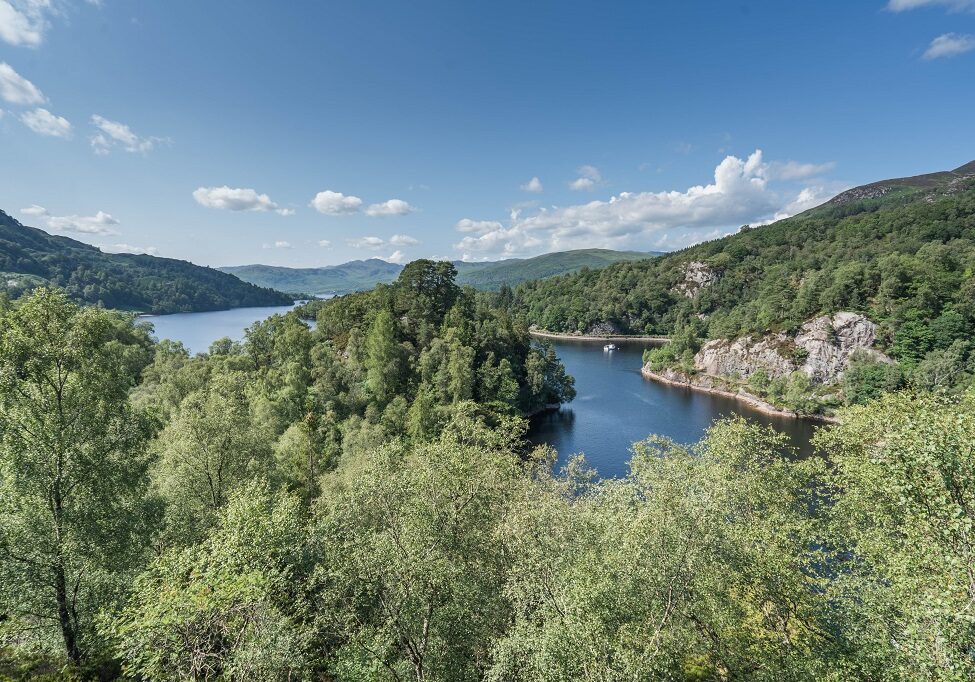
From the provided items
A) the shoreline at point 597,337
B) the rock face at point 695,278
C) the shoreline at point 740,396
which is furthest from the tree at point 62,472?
the rock face at point 695,278

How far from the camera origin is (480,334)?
76.6 m

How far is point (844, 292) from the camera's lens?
90.1 meters

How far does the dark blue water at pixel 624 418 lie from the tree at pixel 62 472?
5007cm

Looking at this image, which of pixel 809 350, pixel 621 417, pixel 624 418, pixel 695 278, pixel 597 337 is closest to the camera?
pixel 624 418

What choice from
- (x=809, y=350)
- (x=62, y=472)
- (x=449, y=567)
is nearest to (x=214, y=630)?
(x=449, y=567)

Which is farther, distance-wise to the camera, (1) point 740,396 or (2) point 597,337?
(2) point 597,337

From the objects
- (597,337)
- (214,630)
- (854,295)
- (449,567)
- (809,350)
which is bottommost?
(597,337)

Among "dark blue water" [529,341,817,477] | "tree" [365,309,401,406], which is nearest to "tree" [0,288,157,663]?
"tree" [365,309,401,406]

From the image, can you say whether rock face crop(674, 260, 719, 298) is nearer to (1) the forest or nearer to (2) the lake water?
(2) the lake water

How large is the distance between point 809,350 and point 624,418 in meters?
43.5

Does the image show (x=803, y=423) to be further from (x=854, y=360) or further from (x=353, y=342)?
(x=353, y=342)

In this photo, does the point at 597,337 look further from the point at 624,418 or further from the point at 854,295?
the point at 624,418

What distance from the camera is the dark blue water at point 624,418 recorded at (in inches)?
2536

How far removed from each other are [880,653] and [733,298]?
18485 centimetres
